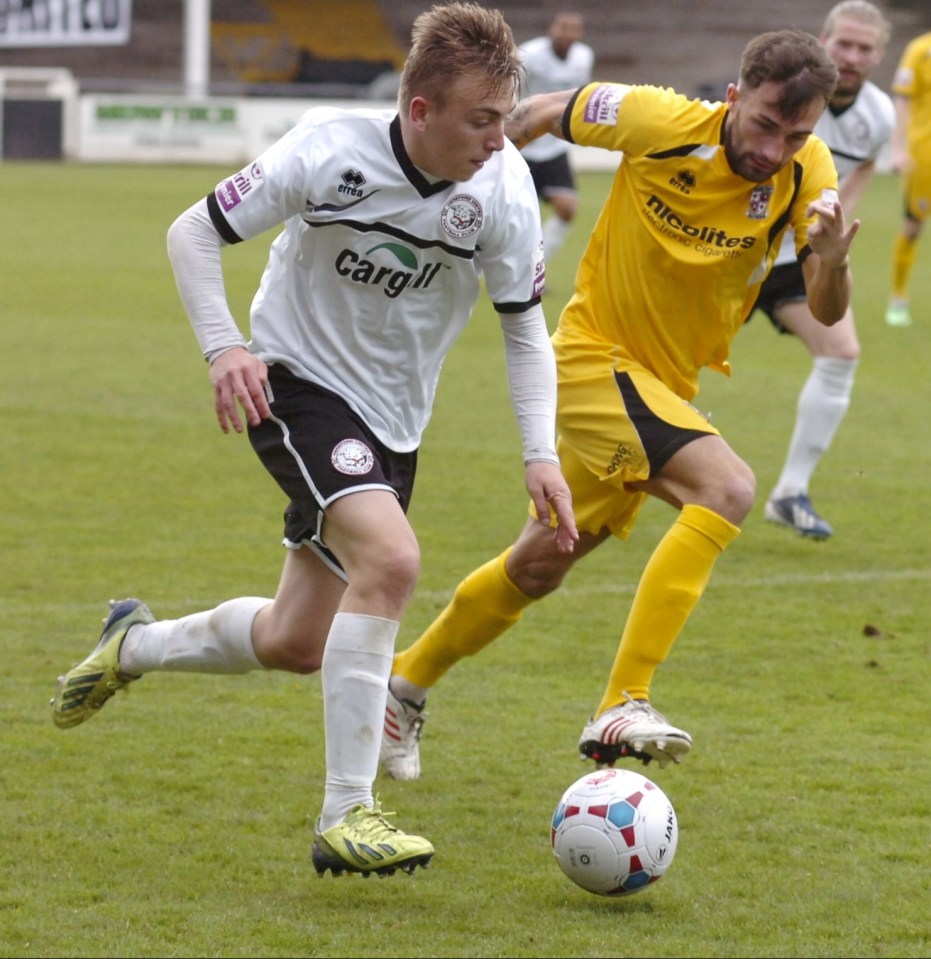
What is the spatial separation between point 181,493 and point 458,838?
14.0 ft

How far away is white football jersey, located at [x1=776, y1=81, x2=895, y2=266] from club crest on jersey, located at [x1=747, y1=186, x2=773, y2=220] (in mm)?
2476

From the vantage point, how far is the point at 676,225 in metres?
5.05

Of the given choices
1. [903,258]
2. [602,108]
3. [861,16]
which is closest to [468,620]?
[602,108]

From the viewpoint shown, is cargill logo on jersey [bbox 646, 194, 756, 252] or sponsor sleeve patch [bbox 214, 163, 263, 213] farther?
cargill logo on jersey [bbox 646, 194, 756, 252]

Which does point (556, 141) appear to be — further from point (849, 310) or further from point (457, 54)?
point (457, 54)

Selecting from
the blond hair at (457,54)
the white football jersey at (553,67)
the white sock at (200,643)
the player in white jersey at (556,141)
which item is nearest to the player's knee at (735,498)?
the white sock at (200,643)

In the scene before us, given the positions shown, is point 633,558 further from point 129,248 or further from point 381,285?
point 129,248

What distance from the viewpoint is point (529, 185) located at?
4.27 metres

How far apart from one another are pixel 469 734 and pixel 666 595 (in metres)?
0.80

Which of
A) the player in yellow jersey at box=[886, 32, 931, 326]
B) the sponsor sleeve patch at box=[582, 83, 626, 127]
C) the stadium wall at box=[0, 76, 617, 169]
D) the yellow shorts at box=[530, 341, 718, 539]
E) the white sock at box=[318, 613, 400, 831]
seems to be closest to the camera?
the white sock at box=[318, 613, 400, 831]

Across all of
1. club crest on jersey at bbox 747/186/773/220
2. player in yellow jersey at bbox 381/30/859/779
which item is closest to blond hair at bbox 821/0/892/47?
player in yellow jersey at bbox 381/30/859/779

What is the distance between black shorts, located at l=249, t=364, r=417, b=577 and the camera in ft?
13.2

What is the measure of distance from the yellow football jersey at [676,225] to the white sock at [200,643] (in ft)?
4.40

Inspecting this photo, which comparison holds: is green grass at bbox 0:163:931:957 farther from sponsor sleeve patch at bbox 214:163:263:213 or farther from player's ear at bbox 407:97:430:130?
player's ear at bbox 407:97:430:130
